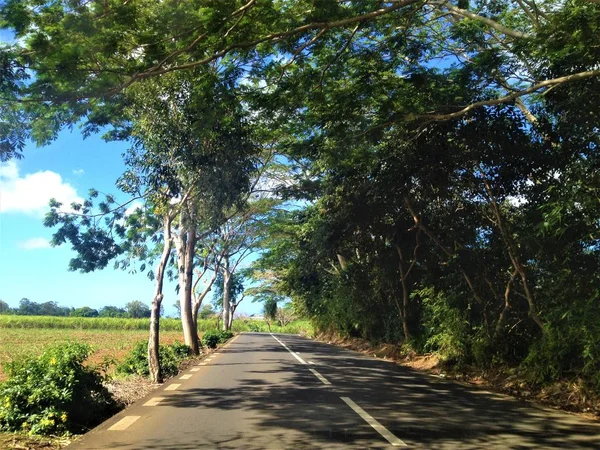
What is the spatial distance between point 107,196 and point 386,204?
8135mm

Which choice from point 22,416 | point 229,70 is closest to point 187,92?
point 229,70

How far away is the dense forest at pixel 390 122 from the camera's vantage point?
7578mm

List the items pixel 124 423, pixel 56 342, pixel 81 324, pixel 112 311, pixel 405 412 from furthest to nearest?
pixel 112 311 → pixel 81 324 → pixel 56 342 → pixel 405 412 → pixel 124 423

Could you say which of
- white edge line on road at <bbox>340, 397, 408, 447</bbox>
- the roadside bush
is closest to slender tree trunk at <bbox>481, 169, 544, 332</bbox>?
white edge line on road at <bbox>340, 397, 408, 447</bbox>

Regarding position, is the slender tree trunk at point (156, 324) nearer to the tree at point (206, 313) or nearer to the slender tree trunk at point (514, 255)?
the slender tree trunk at point (514, 255)

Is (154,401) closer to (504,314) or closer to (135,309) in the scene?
(504,314)

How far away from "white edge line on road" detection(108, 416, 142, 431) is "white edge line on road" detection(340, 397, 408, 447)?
3.27 meters

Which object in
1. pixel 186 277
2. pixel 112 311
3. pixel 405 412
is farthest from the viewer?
pixel 112 311

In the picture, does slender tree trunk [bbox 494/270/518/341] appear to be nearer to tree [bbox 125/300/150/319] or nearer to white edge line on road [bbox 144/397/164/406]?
white edge line on road [bbox 144/397/164/406]

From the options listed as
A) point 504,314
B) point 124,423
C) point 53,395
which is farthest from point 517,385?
point 53,395

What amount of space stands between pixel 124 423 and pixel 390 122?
24.6 feet

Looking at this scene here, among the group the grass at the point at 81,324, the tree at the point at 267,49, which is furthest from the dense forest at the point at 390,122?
the grass at the point at 81,324

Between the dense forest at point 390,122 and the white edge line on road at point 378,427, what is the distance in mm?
4023

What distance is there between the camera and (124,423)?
7.29 metres
